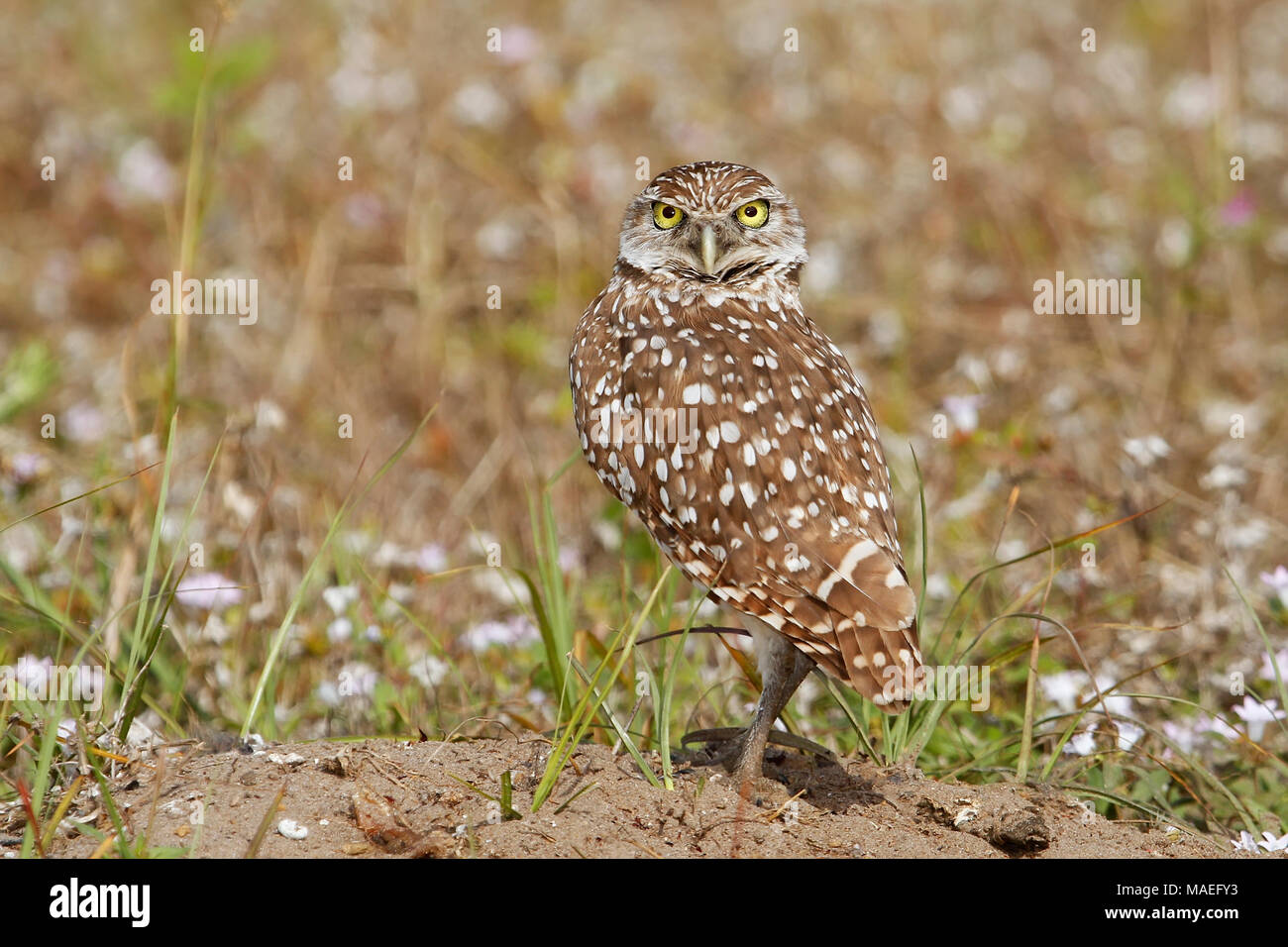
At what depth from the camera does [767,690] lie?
407 cm

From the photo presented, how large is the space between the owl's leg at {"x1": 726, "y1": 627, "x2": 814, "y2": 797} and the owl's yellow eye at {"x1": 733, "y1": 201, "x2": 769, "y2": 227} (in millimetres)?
1452

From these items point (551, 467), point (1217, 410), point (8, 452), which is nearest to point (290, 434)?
point (551, 467)

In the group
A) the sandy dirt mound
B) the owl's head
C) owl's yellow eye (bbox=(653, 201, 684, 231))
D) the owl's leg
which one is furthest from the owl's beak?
the sandy dirt mound

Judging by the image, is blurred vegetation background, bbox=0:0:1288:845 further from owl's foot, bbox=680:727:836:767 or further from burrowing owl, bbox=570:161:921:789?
burrowing owl, bbox=570:161:921:789

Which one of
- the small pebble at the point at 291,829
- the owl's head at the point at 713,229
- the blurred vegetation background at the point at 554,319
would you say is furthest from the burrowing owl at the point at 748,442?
the small pebble at the point at 291,829

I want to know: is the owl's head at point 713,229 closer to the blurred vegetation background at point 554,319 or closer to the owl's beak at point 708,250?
the owl's beak at point 708,250

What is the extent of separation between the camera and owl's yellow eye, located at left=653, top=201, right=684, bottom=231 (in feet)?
15.4

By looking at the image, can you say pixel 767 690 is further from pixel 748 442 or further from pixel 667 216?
pixel 667 216

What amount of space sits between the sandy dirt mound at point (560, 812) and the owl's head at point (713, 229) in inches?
66.7

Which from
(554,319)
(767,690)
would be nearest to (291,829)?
(767,690)

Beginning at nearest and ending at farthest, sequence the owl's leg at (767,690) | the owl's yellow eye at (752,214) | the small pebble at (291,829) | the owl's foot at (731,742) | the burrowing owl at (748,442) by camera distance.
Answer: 1. the small pebble at (291,829)
2. the burrowing owl at (748,442)
3. the owl's leg at (767,690)
4. the owl's foot at (731,742)
5. the owl's yellow eye at (752,214)

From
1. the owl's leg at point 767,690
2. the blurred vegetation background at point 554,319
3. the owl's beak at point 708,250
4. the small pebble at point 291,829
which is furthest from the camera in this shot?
the blurred vegetation background at point 554,319

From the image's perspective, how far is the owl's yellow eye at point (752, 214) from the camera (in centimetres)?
468

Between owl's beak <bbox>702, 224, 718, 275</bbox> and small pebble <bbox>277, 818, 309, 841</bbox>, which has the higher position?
owl's beak <bbox>702, 224, 718, 275</bbox>
